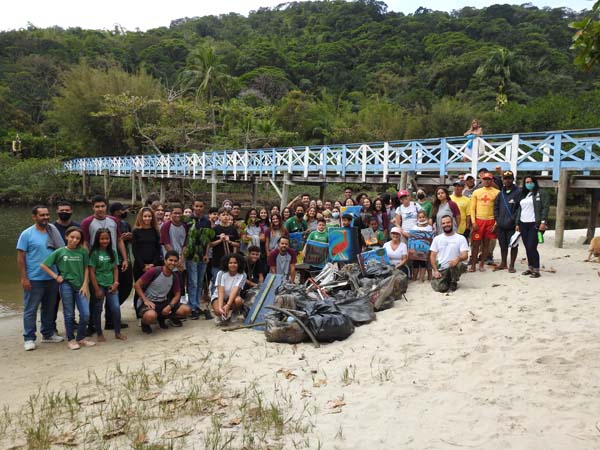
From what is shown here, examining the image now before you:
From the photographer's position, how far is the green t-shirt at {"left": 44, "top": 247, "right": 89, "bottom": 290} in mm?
5078

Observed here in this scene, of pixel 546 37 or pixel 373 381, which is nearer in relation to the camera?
pixel 373 381

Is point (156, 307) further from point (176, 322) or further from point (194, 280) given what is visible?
point (194, 280)

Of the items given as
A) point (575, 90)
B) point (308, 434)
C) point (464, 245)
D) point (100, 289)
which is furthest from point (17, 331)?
point (575, 90)

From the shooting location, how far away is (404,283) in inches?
237

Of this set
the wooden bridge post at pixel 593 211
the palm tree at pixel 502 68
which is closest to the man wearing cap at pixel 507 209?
the wooden bridge post at pixel 593 211

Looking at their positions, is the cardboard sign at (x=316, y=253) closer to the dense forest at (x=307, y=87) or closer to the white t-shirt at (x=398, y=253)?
the white t-shirt at (x=398, y=253)

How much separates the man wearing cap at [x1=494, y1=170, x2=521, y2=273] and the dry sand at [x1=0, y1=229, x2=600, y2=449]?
55 cm

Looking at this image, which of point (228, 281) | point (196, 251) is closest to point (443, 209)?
point (228, 281)

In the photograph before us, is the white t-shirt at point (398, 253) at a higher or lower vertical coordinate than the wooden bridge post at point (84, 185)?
higher

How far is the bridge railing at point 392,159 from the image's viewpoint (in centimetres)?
993

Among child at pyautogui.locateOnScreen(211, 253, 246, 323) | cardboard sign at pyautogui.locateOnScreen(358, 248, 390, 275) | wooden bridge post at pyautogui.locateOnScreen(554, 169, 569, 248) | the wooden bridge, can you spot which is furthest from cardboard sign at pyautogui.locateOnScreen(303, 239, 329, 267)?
wooden bridge post at pyautogui.locateOnScreen(554, 169, 569, 248)

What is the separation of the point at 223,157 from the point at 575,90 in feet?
108

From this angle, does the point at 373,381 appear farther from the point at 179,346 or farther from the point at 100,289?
the point at 100,289

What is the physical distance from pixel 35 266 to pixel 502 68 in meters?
41.5
